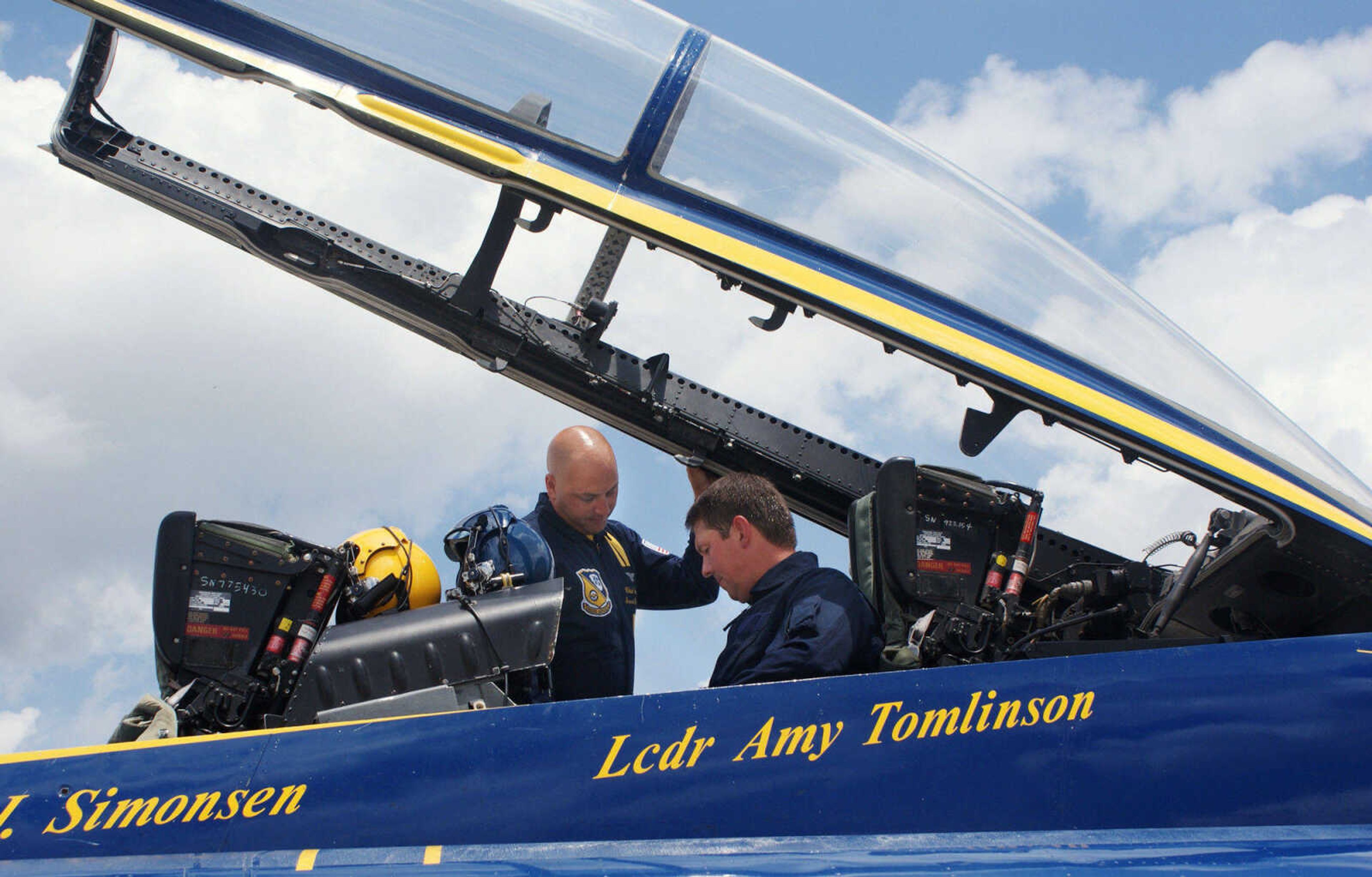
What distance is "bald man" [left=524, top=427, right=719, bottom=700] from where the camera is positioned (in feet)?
10.5

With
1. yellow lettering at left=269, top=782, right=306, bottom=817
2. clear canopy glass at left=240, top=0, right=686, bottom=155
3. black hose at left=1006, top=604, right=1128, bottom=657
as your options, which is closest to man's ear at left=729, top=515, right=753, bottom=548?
black hose at left=1006, top=604, right=1128, bottom=657

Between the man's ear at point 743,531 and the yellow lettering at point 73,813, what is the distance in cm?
149

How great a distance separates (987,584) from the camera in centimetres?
249

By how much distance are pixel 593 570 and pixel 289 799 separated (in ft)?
5.33

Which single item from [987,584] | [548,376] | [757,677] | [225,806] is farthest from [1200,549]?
[225,806]

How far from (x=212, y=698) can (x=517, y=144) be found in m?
1.52

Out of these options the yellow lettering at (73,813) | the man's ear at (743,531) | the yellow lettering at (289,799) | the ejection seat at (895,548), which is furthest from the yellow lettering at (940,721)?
the yellow lettering at (73,813)

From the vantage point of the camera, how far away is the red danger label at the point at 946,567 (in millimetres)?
2531

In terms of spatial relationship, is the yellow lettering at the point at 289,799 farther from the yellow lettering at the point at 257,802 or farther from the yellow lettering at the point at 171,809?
the yellow lettering at the point at 171,809

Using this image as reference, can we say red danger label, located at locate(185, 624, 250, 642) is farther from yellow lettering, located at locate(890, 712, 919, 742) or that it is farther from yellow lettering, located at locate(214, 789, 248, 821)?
yellow lettering, located at locate(890, 712, 919, 742)

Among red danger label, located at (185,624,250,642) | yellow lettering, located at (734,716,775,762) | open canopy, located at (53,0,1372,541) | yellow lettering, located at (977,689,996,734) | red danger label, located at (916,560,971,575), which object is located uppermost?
open canopy, located at (53,0,1372,541)

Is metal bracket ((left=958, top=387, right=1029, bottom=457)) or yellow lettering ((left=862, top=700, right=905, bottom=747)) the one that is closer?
yellow lettering ((left=862, top=700, right=905, bottom=747))

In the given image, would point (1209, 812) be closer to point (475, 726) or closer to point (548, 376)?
point (475, 726)

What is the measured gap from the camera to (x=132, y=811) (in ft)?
5.90
